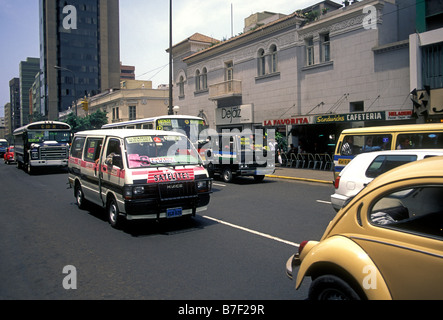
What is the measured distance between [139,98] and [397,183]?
48.3 meters

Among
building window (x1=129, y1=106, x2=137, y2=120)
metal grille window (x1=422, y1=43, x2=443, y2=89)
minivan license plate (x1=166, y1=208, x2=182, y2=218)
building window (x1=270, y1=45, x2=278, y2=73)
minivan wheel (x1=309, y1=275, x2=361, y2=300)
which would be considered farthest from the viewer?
building window (x1=129, y1=106, x2=137, y2=120)

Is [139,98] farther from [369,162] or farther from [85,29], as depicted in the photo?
[85,29]

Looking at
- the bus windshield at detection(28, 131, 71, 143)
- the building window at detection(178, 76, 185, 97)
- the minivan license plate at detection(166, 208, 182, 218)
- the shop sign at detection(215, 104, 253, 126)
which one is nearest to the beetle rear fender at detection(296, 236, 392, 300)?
the minivan license plate at detection(166, 208, 182, 218)

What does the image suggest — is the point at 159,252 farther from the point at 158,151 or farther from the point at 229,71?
the point at 229,71

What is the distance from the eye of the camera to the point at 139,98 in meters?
48.8

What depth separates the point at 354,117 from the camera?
55.2 ft

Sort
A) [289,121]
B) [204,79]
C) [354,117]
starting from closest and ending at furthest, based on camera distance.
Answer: [354,117], [289,121], [204,79]

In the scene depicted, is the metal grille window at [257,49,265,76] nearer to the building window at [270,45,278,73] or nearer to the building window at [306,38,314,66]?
the building window at [270,45,278,73]

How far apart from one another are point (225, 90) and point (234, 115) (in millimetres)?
1977

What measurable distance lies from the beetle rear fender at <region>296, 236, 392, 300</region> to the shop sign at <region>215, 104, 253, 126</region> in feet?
73.7

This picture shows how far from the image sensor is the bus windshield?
22.0 metres

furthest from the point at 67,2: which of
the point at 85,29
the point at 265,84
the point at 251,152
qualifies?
the point at 251,152

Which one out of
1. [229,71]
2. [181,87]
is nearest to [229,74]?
[229,71]

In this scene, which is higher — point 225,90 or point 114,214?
point 225,90
